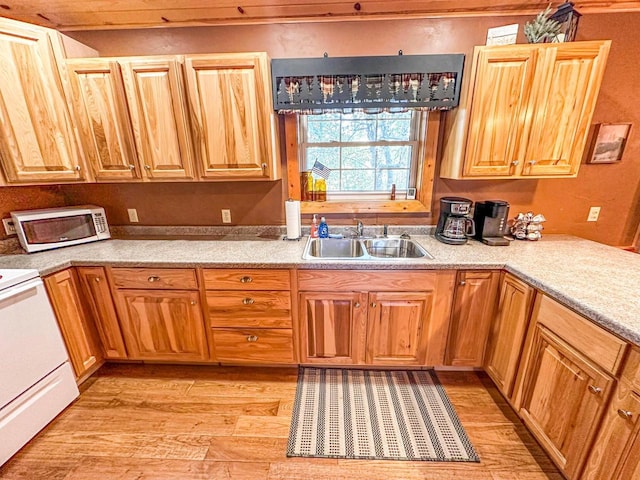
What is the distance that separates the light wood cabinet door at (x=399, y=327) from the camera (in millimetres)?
1723

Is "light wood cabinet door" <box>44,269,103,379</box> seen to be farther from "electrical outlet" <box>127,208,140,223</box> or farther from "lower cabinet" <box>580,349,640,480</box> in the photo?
"lower cabinet" <box>580,349,640,480</box>

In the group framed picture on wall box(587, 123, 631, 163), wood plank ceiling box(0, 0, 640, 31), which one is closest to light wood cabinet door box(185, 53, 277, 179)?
wood plank ceiling box(0, 0, 640, 31)

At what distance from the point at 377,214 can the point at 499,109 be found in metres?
1.02

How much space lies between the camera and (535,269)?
58.1 inches

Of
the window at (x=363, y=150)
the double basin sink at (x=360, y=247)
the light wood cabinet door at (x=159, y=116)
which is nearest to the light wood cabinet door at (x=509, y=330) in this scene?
the double basin sink at (x=360, y=247)

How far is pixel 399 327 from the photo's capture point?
1786 millimetres

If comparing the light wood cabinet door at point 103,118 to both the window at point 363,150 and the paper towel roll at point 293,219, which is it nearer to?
the paper towel roll at point 293,219

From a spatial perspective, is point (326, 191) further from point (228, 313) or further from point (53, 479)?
point (53, 479)

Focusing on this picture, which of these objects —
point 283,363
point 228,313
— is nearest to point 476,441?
point 283,363

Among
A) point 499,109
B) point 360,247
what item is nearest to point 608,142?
point 499,109

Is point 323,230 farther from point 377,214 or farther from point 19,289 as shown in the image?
point 19,289

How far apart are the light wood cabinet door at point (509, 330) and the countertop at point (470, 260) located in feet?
0.33

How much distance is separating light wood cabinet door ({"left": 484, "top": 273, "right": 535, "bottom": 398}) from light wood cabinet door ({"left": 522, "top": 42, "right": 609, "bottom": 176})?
31.5 inches

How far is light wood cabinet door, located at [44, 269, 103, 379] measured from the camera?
1651mm
